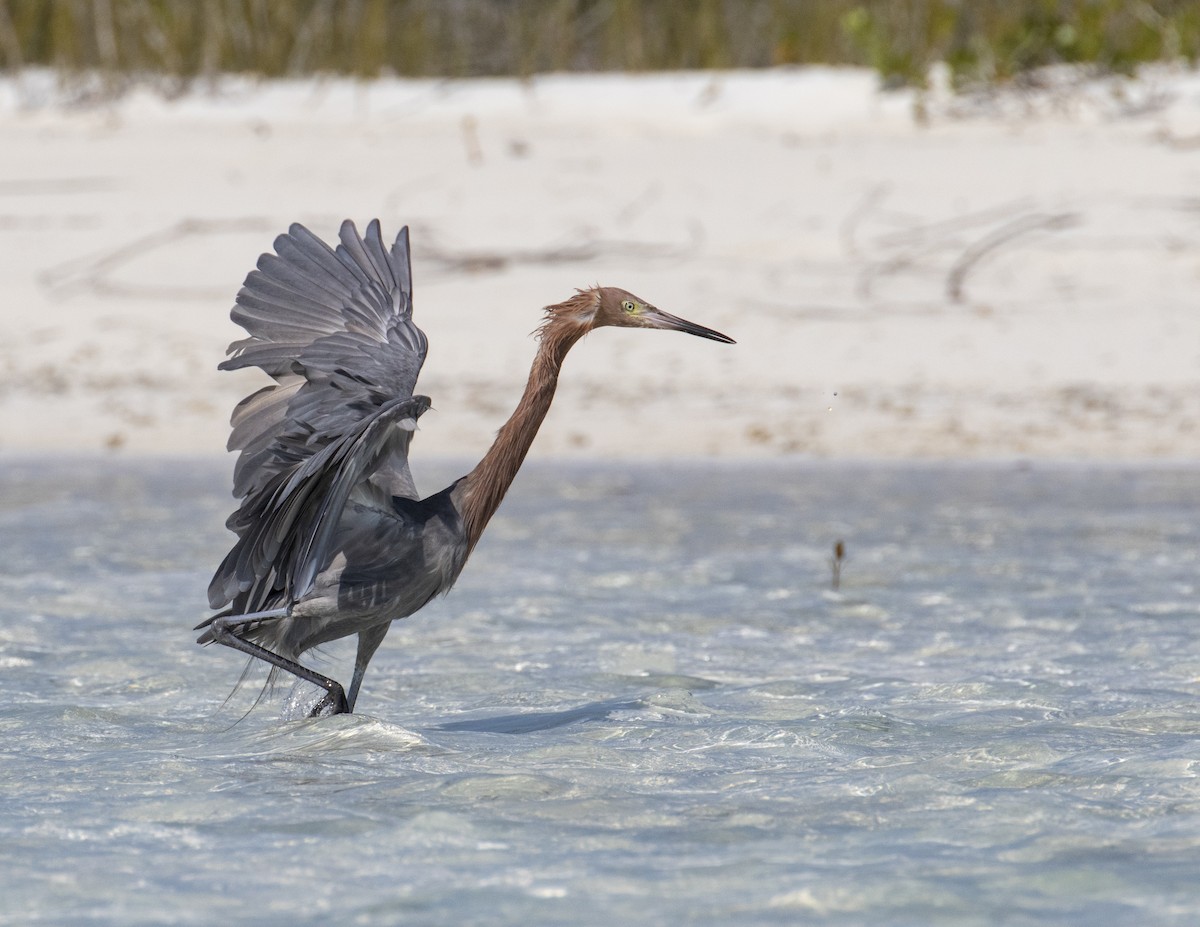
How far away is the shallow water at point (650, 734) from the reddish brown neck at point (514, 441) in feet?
1.74

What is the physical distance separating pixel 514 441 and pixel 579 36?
429 inches

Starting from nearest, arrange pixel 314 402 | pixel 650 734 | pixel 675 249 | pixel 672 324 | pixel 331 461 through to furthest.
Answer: pixel 331 461, pixel 314 402, pixel 650 734, pixel 672 324, pixel 675 249

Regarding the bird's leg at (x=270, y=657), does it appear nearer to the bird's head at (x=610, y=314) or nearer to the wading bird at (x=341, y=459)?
the wading bird at (x=341, y=459)

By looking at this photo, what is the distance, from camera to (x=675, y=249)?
11.6m

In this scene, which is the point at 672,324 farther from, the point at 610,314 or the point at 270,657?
the point at 270,657

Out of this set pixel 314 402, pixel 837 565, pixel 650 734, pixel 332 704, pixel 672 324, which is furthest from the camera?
pixel 837 565

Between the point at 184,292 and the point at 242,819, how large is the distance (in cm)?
810

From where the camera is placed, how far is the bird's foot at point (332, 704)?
4.60m

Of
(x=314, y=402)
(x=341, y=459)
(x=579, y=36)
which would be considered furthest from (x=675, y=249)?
(x=341, y=459)

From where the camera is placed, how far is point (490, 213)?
12.0 m

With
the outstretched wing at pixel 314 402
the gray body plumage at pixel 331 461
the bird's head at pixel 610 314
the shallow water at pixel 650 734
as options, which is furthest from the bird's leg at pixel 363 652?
the bird's head at pixel 610 314

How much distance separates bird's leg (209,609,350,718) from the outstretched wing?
7 centimetres

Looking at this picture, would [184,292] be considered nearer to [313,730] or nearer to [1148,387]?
[1148,387]

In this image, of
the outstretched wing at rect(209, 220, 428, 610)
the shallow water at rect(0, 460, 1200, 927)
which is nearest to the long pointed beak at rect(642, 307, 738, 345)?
the outstretched wing at rect(209, 220, 428, 610)
